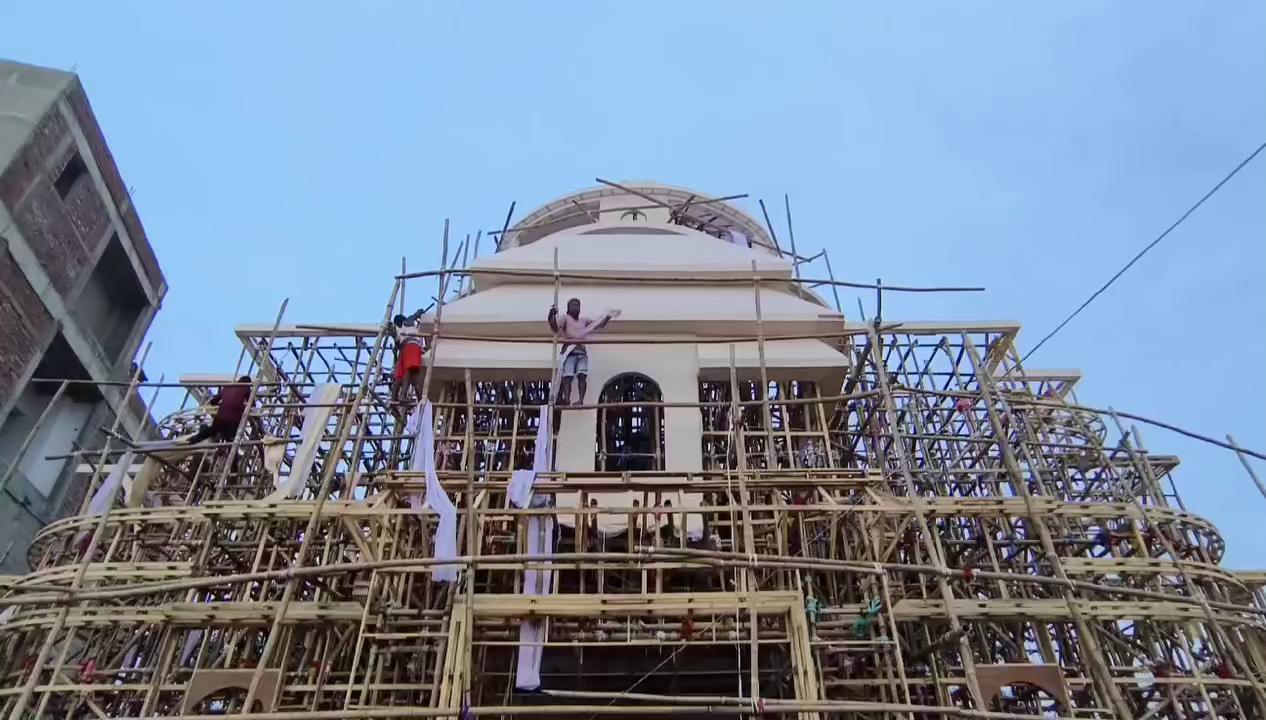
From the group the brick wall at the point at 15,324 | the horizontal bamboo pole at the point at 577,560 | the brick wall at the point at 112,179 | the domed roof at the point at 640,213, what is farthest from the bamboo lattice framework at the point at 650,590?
the brick wall at the point at 112,179

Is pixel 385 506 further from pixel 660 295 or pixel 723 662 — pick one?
pixel 660 295

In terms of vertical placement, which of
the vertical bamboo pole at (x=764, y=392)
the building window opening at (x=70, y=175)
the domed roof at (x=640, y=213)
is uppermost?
the building window opening at (x=70, y=175)

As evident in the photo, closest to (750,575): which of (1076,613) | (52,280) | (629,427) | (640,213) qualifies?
(1076,613)

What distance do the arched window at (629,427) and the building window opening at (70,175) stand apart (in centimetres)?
1697

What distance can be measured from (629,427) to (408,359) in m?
3.70

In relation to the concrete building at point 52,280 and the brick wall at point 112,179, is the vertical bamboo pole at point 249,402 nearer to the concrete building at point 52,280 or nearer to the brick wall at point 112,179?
the concrete building at point 52,280

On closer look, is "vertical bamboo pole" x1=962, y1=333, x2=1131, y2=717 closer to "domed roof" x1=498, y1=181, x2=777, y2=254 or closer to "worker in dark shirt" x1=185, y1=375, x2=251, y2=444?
"domed roof" x1=498, y1=181, x2=777, y2=254

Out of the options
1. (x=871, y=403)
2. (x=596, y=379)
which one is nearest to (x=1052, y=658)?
(x=871, y=403)

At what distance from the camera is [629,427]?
45.5 ft

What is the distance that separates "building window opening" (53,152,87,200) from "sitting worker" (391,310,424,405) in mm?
13416

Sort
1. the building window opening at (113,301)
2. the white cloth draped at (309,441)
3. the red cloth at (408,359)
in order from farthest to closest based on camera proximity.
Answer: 1. the building window opening at (113,301)
2. the red cloth at (408,359)
3. the white cloth draped at (309,441)

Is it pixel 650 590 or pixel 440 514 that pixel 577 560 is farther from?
pixel 650 590

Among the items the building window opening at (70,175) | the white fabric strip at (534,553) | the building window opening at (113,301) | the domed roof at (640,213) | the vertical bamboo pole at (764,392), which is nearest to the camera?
the white fabric strip at (534,553)

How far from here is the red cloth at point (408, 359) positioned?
496 inches
